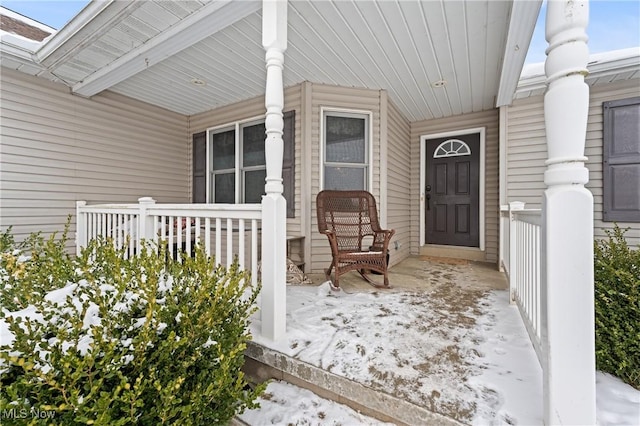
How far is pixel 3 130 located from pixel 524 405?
529cm

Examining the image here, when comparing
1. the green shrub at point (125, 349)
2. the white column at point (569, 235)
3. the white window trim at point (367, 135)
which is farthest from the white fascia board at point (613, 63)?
the green shrub at point (125, 349)

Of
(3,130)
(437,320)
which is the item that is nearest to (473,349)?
(437,320)

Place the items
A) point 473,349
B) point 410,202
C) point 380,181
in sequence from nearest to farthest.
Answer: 1. point 473,349
2. point 380,181
3. point 410,202

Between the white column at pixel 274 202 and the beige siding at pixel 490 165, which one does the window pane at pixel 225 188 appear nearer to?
the white column at pixel 274 202

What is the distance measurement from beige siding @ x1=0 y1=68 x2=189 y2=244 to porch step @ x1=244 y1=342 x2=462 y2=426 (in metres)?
3.70

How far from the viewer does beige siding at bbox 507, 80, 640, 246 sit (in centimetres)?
359

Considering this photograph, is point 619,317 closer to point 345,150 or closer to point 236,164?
point 345,150

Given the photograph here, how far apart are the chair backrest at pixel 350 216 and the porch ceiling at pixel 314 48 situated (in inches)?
59.8

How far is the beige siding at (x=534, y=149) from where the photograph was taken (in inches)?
141

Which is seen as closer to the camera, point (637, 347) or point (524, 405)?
point (524, 405)

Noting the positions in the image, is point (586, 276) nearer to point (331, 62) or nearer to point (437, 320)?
point (437, 320)

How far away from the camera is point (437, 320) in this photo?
214 centimetres

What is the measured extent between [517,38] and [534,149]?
2014mm

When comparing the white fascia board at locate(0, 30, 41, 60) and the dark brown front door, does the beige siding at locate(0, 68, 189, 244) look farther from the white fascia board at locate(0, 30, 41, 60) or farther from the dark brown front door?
the dark brown front door
